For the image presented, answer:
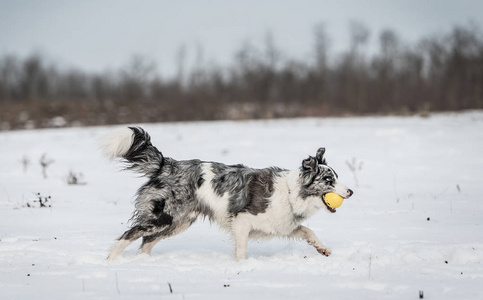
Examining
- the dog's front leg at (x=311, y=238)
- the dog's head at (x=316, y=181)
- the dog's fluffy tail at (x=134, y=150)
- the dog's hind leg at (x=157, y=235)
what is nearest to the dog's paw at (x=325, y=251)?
the dog's front leg at (x=311, y=238)

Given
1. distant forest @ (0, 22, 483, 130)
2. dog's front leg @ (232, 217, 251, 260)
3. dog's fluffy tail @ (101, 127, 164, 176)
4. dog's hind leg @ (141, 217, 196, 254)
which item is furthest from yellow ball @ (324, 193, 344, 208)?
distant forest @ (0, 22, 483, 130)

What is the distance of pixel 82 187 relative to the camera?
11445mm

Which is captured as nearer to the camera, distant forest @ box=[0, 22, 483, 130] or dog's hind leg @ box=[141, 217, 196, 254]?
dog's hind leg @ box=[141, 217, 196, 254]

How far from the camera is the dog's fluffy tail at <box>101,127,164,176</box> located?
6273mm

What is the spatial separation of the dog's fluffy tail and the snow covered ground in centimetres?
26

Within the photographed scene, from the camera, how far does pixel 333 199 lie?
613 centimetres

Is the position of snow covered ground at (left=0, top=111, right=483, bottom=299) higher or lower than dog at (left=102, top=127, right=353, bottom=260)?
lower

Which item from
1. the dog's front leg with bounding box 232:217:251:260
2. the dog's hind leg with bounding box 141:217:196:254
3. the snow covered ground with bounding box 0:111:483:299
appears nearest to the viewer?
the snow covered ground with bounding box 0:111:483:299

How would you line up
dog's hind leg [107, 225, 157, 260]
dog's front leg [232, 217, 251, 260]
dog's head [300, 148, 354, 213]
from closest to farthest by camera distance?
dog's hind leg [107, 225, 157, 260] → dog's front leg [232, 217, 251, 260] → dog's head [300, 148, 354, 213]

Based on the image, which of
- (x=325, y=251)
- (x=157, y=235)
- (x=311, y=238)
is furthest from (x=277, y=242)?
A: (x=157, y=235)

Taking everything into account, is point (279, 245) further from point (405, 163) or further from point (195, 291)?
point (405, 163)

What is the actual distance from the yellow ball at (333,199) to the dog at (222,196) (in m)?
0.06

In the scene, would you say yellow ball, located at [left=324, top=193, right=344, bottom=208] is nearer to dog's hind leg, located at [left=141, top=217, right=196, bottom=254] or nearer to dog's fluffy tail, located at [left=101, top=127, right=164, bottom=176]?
dog's hind leg, located at [left=141, top=217, right=196, bottom=254]

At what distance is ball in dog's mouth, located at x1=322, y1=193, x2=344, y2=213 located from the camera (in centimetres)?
612
